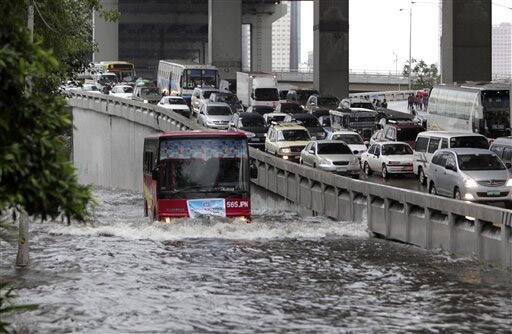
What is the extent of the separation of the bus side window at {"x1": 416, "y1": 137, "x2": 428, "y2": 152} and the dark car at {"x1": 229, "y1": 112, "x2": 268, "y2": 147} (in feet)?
53.8

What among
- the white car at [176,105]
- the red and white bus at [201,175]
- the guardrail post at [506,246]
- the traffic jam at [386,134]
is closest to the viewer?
the guardrail post at [506,246]

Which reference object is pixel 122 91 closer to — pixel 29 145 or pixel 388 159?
pixel 388 159

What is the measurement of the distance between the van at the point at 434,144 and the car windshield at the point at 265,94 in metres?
41.4

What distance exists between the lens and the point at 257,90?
86.6m

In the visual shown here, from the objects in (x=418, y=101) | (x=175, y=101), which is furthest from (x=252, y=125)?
(x=418, y=101)

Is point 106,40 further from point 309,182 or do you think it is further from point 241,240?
point 241,240

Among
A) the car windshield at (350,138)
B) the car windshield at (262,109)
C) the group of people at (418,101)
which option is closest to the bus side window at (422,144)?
the car windshield at (350,138)

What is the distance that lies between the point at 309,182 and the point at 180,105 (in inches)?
1445

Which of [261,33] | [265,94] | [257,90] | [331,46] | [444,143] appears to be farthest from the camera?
[261,33]

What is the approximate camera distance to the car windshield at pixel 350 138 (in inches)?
2174

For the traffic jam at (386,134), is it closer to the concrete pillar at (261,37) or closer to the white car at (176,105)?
the white car at (176,105)

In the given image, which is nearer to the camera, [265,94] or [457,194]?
[457,194]

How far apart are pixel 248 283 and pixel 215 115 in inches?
1789

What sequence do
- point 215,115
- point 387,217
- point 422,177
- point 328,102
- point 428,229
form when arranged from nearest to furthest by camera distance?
point 428,229, point 387,217, point 422,177, point 215,115, point 328,102
